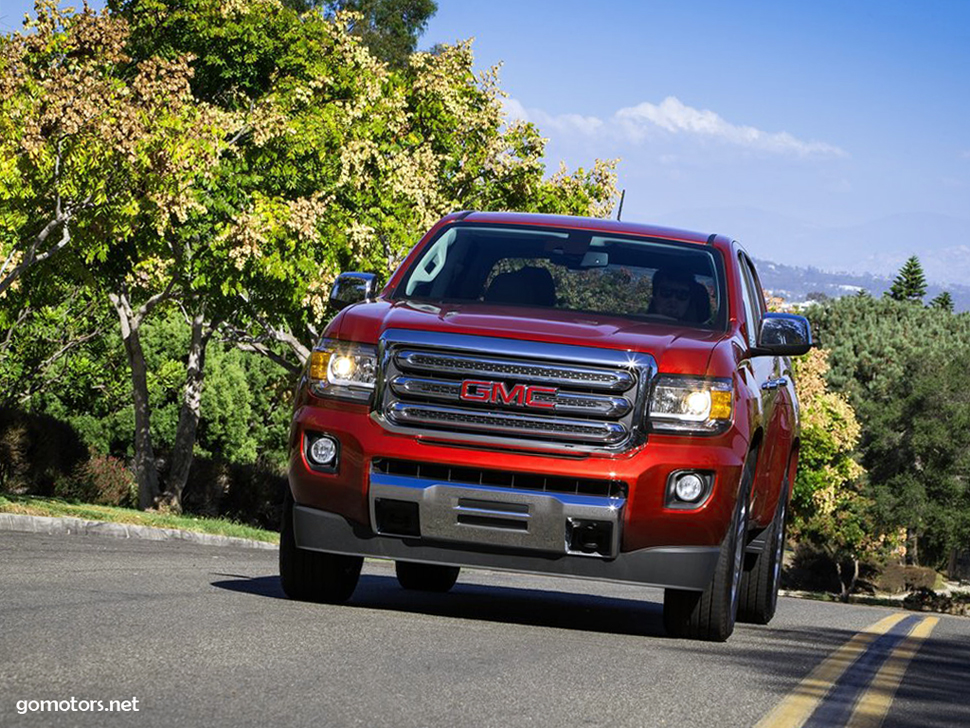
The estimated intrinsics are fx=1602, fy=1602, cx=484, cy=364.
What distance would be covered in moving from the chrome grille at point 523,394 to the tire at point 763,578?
331 centimetres

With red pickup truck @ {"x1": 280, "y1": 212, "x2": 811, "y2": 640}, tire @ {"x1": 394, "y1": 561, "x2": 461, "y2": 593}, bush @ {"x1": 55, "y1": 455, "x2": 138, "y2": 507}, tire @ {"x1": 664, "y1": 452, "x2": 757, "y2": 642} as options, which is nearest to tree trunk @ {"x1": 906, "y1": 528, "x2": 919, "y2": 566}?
bush @ {"x1": 55, "y1": 455, "x2": 138, "y2": 507}

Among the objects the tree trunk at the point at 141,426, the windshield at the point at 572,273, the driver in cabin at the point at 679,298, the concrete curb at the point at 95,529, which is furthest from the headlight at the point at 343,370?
the tree trunk at the point at 141,426

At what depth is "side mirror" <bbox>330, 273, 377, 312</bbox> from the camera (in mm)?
9477

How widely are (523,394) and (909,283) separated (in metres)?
127

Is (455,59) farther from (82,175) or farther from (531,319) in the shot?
(531,319)

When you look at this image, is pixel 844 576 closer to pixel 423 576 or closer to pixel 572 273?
pixel 423 576

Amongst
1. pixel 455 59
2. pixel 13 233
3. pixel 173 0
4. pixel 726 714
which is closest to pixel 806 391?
pixel 455 59

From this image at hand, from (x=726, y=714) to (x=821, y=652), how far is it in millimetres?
3518

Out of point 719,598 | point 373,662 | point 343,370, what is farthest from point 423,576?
point 373,662

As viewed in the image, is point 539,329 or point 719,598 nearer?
point 539,329

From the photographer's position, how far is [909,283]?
131 metres

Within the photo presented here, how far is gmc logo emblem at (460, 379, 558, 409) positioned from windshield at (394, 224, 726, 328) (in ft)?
4.24

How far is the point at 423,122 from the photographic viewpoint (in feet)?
121

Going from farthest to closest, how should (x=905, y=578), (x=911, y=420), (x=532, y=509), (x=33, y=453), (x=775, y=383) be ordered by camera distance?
(x=911, y=420), (x=905, y=578), (x=33, y=453), (x=775, y=383), (x=532, y=509)
